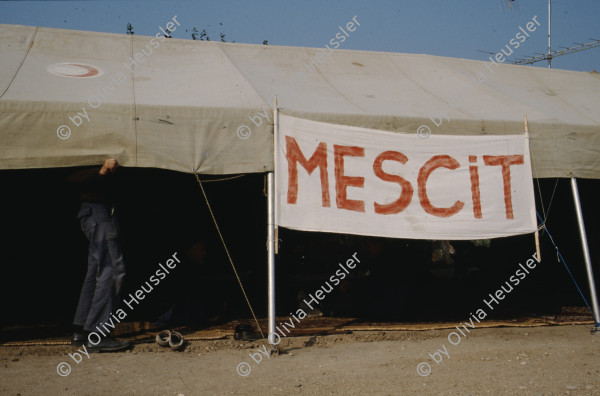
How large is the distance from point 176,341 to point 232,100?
2045mm

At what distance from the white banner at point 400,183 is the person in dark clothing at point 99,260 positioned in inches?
52.0

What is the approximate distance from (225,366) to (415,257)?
272cm

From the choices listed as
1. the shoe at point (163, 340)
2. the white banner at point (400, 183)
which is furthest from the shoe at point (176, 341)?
the white banner at point (400, 183)

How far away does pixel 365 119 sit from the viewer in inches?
191

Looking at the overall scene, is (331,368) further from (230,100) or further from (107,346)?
(230,100)

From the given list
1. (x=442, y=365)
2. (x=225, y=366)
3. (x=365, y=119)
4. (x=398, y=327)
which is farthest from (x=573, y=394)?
(x=365, y=119)

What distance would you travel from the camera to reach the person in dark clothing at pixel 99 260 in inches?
164

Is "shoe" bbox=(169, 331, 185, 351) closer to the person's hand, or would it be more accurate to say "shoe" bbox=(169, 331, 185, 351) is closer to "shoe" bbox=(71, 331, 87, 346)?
"shoe" bbox=(71, 331, 87, 346)

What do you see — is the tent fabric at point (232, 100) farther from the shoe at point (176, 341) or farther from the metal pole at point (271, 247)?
the shoe at point (176, 341)

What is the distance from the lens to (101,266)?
425 cm

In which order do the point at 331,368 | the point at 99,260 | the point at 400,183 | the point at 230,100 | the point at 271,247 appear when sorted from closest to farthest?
1. the point at 331,368
2. the point at 99,260
3. the point at 271,247
4. the point at 230,100
5. the point at 400,183

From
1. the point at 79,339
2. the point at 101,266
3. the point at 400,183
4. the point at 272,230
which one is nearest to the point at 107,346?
the point at 79,339

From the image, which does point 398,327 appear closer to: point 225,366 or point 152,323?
→ point 225,366

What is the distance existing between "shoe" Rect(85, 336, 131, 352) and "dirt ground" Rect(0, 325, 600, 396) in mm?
93
